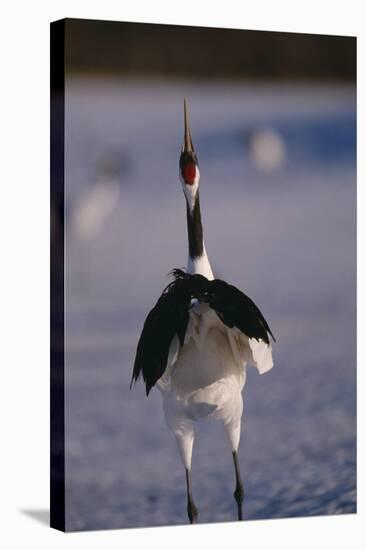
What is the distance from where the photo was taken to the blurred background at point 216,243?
8.76m

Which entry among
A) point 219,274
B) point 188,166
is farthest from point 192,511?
point 188,166

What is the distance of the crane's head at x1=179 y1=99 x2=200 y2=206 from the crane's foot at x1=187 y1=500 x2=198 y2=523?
158 cm

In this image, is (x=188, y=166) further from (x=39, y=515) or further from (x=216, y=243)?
(x=39, y=515)

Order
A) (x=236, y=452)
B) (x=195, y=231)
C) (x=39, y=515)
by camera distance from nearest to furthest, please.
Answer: (x=195, y=231), (x=236, y=452), (x=39, y=515)

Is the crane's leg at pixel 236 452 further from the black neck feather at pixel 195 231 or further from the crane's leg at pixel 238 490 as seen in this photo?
the black neck feather at pixel 195 231

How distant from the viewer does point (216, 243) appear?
9094 mm

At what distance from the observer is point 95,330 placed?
28.8 feet

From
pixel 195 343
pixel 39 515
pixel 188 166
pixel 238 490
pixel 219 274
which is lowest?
pixel 39 515

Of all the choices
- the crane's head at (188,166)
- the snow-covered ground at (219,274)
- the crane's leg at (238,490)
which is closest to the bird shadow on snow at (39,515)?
the snow-covered ground at (219,274)

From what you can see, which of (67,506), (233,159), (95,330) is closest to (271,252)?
(233,159)

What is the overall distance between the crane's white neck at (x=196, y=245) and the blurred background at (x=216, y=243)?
38 mm

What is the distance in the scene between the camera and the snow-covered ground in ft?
28.7

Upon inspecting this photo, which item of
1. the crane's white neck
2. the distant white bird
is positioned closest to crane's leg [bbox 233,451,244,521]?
the distant white bird

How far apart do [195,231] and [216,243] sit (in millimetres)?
139
